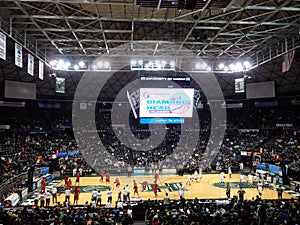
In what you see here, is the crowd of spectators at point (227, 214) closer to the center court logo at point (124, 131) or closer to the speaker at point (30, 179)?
the speaker at point (30, 179)

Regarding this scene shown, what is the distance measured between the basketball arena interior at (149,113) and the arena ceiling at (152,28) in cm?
13

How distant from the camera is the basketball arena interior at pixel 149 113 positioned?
1432 centimetres

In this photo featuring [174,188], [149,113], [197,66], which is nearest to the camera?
[174,188]

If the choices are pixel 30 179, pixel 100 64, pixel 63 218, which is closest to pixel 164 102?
pixel 100 64

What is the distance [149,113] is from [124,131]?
45.2ft

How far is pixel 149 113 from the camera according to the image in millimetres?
28875

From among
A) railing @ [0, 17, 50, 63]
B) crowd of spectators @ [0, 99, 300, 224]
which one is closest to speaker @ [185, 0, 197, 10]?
railing @ [0, 17, 50, 63]

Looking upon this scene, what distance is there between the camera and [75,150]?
34.0 meters

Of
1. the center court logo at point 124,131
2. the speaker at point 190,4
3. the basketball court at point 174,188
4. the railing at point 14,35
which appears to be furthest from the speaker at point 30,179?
the speaker at point 190,4

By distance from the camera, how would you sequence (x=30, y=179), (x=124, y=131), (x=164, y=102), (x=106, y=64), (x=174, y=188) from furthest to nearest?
(x=124, y=131) → (x=106, y=64) → (x=164, y=102) → (x=174, y=188) → (x=30, y=179)

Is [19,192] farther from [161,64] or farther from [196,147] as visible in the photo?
Result: [196,147]

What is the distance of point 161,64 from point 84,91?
15325 millimetres

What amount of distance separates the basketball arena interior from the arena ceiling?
13cm

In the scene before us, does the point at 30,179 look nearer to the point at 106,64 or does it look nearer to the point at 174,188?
the point at 174,188
